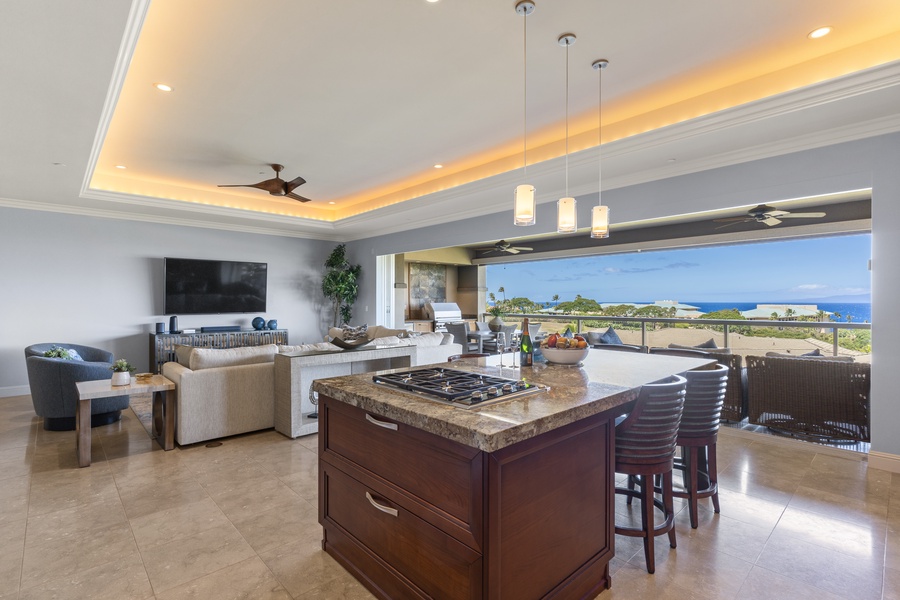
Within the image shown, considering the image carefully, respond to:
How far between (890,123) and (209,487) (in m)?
5.42

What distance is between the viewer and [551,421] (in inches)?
60.1

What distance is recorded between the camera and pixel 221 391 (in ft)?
12.8

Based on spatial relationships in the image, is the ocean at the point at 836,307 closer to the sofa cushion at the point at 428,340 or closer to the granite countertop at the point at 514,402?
the granite countertop at the point at 514,402

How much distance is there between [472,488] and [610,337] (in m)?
5.59

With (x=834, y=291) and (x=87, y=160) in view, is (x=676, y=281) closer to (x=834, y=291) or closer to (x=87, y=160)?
(x=834, y=291)

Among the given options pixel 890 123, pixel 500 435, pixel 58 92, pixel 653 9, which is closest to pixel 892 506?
pixel 890 123

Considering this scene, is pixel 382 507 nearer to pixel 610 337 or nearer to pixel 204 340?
pixel 610 337

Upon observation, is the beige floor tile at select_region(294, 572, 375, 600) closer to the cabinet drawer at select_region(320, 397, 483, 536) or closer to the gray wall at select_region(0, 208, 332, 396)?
the cabinet drawer at select_region(320, 397, 483, 536)

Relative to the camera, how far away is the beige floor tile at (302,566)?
199 centimetres

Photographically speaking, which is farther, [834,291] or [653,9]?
[834,291]

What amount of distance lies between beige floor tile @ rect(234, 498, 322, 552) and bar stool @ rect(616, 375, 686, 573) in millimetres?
1661

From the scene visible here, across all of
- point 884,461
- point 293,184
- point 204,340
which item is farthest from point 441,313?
point 884,461

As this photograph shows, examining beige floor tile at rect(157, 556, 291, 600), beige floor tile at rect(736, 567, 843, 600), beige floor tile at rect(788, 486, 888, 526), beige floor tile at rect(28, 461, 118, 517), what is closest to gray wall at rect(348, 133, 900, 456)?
beige floor tile at rect(788, 486, 888, 526)

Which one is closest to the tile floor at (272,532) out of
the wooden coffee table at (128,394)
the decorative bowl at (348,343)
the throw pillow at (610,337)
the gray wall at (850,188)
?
the wooden coffee table at (128,394)
